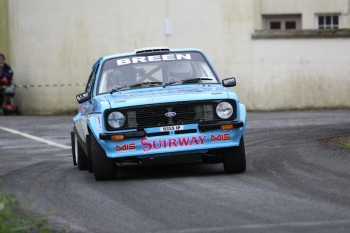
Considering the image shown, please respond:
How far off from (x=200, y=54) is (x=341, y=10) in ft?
65.8

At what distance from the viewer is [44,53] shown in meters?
27.5

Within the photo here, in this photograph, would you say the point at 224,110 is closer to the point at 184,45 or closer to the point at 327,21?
the point at 184,45

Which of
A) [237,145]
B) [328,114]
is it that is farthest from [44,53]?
[237,145]

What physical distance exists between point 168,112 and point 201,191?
1412 mm

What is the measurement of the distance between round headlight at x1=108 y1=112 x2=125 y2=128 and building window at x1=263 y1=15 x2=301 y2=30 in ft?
73.4

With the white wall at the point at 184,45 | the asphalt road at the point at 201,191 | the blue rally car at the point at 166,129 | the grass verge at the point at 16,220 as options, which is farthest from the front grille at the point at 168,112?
the white wall at the point at 184,45

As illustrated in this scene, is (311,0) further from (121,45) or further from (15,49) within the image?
(15,49)

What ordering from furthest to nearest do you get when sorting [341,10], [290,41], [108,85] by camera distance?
[341,10] → [290,41] → [108,85]

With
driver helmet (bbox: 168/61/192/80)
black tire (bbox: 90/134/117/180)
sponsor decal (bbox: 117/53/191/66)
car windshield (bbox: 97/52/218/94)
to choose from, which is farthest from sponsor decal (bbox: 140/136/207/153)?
sponsor decal (bbox: 117/53/191/66)

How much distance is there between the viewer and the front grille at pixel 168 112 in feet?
34.4

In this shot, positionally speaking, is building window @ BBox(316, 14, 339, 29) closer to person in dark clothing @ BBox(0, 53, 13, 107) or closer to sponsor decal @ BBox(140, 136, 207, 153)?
person in dark clothing @ BBox(0, 53, 13, 107)

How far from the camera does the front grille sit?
413 inches

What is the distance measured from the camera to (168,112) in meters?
10.5

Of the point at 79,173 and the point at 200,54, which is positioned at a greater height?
the point at 200,54
